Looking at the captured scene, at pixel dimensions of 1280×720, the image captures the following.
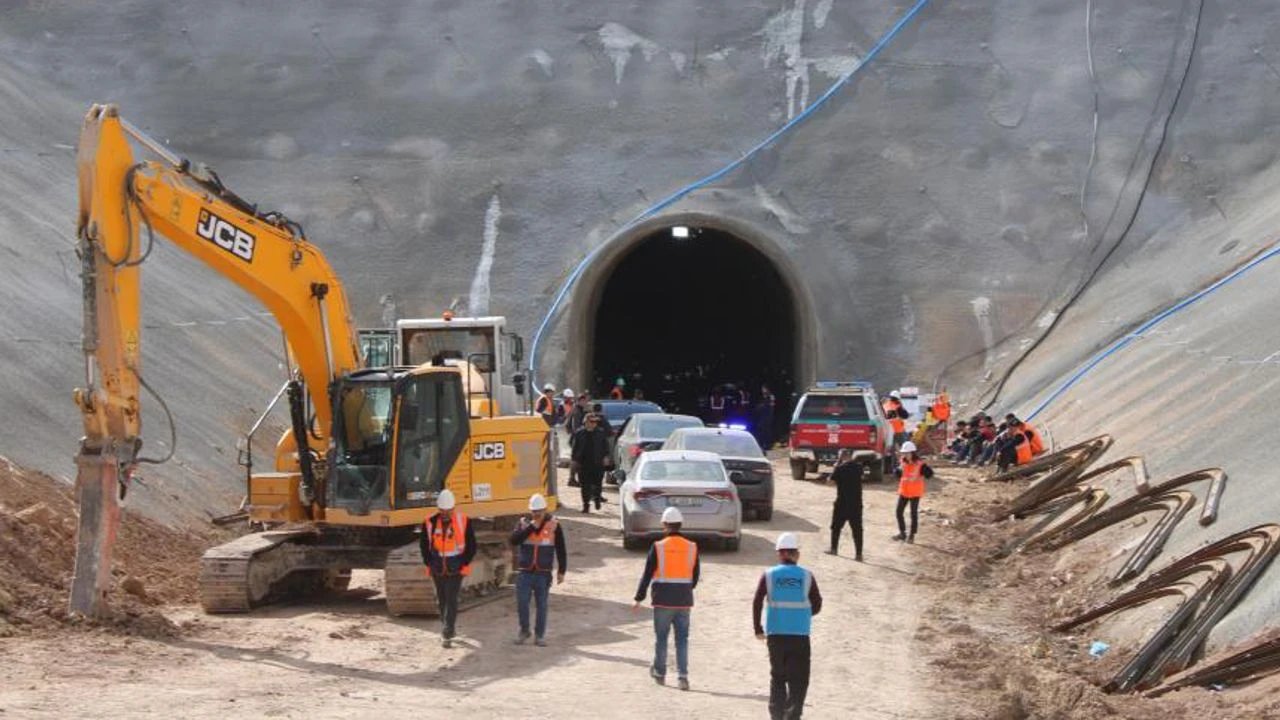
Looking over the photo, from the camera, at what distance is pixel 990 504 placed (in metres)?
28.3

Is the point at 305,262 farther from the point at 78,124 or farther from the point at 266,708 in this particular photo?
the point at 78,124

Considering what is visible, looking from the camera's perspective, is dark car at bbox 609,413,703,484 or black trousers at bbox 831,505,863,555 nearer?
black trousers at bbox 831,505,863,555

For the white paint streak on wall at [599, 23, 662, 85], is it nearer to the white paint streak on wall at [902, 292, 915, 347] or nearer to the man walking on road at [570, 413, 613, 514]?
the white paint streak on wall at [902, 292, 915, 347]

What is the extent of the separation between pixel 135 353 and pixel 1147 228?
2922cm

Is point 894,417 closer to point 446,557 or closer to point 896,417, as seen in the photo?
point 896,417

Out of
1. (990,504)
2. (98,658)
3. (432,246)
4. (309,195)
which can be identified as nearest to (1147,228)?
(990,504)

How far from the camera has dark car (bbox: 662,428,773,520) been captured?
25.2 metres

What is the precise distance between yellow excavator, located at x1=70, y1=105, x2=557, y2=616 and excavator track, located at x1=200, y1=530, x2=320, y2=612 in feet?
0.06

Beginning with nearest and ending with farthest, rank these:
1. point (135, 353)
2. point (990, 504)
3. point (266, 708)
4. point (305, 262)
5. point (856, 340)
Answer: point (266, 708) → point (135, 353) → point (305, 262) → point (990, 504) → point (856, 340)

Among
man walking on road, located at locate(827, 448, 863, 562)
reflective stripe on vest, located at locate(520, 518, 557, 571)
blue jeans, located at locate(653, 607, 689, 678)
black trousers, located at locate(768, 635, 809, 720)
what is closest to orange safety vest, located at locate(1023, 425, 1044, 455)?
man walking on road, located at locate(827, 448, 863, 562)

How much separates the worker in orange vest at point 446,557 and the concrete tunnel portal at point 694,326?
28833 mm

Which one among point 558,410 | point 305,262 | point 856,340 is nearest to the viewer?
point 305,262

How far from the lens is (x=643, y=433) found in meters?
28.6

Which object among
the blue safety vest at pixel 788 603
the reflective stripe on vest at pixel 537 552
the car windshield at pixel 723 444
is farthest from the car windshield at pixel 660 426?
the blue safety vest at pixel 788 603
